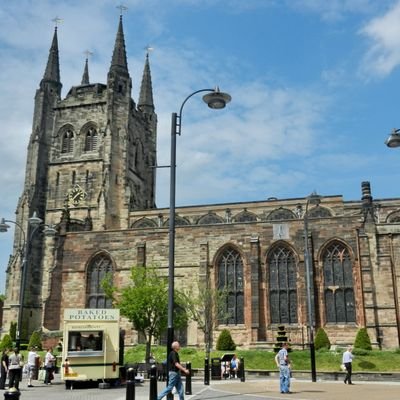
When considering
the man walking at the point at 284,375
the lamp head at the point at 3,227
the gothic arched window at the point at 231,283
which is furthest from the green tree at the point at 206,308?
the man walking at the point at 284,375

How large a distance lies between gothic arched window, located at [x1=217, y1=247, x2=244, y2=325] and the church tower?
17480 mm

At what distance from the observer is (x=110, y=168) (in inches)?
2151

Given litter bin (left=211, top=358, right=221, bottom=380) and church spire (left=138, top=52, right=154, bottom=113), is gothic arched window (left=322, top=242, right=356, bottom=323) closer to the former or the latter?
litter bin (left=211, top=358, right=221, bottom=380)

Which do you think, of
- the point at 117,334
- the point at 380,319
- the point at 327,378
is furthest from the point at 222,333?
the point at 117,334

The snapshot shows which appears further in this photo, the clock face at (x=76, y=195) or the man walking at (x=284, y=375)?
the clock face at (x=76, y=195)

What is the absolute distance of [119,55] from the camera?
2392 inches

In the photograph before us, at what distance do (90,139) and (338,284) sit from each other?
108 ft

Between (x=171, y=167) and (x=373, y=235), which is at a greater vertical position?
(x=373, y=235)

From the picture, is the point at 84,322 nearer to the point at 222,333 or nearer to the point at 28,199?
the point at 222,333

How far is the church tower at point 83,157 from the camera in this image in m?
53.7

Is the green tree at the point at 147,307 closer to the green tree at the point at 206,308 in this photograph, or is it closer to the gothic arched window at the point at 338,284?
the green tree at the point at 206,308

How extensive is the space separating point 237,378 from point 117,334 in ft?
22.9

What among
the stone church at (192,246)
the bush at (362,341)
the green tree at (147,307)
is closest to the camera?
the bush at (362,341)

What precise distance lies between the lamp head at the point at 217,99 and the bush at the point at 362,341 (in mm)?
22762
